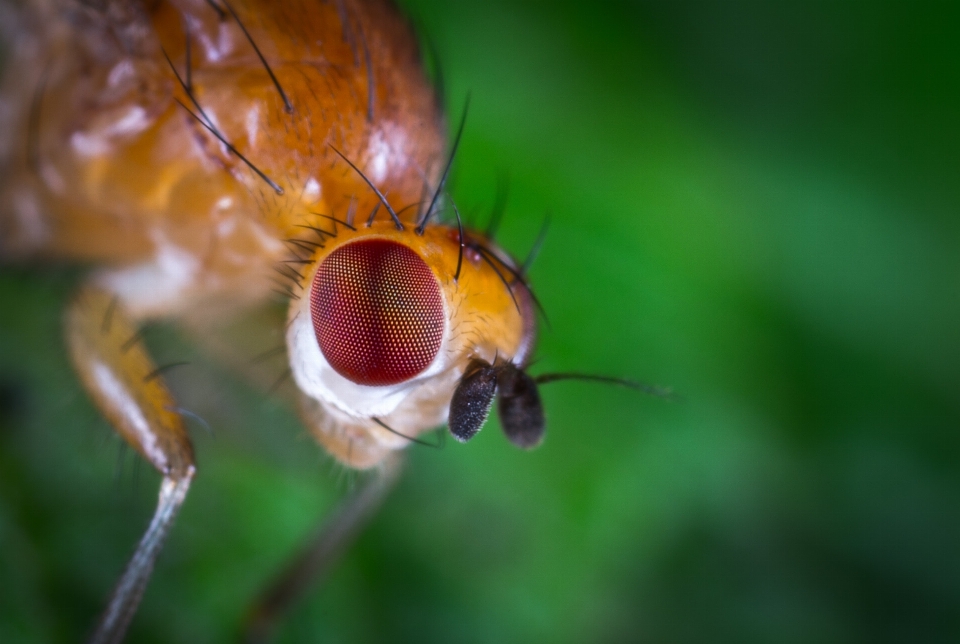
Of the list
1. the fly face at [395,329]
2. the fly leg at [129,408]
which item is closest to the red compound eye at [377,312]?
the fly face at [395,329]

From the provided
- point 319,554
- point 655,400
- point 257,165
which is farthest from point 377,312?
point 655,400

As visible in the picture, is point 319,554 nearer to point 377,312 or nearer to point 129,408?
point 129,408

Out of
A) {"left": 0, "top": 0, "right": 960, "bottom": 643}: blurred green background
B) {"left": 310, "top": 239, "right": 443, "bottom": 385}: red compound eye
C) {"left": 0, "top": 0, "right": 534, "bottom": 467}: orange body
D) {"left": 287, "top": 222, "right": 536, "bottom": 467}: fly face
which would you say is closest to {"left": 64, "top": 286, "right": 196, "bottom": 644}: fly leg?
{"left": 0, "top": 0, "right": 534, "bottom": 467}: orange body

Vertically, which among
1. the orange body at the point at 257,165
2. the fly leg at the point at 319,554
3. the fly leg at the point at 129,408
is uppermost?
the orange body at the point at 257,165

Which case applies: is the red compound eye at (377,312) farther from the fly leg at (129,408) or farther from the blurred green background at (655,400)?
the blurred green background at (655,400)

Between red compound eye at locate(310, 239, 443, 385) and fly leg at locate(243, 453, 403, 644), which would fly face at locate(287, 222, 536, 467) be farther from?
fly leg at locate(243, 453, 403, 644)
